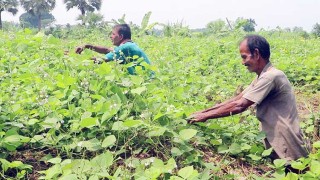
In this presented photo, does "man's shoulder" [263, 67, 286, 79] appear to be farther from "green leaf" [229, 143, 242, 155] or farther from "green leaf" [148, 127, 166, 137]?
"green leaf" [148, 127, 166, 137]

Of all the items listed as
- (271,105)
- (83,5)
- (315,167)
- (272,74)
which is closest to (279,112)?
(271,105)

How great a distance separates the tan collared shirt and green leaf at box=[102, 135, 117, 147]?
1.17 metres

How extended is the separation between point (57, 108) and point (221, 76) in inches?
176

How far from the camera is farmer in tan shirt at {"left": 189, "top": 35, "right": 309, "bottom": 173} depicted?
312 centimetres

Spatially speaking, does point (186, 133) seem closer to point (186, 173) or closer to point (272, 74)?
point (186, 173)

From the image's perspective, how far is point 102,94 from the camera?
3.17 metres

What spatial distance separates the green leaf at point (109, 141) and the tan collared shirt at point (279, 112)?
117 cm

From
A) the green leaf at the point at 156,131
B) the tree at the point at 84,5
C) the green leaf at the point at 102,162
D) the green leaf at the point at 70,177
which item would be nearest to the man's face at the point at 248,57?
the green leaf at the point at 156,131

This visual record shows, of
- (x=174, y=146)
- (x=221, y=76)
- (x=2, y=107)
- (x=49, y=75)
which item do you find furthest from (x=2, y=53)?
(x=221, y=76)

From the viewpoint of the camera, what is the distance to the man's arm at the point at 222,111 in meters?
3.02

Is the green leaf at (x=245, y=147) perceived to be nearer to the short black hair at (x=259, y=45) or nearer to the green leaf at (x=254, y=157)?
the green leaf at (x=254, y=157)

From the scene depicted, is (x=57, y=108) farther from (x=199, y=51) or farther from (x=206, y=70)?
(x=199, y=51)

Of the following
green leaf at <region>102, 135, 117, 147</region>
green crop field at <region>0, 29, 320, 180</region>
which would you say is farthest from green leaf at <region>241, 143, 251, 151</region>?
green leaf at <region>102, 135, 117, 147</region>

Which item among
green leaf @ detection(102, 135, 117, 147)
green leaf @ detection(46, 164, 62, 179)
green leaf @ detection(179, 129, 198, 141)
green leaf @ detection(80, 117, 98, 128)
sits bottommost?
green leaf @ detection(46, 164, 62, 179)
